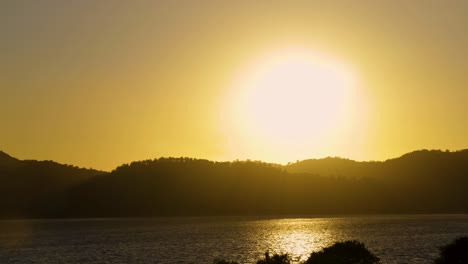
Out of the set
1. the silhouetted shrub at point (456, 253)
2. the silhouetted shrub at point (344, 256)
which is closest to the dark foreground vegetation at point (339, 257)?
the silhouetted shrub at point (344, 256)

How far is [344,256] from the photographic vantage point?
2034 inches

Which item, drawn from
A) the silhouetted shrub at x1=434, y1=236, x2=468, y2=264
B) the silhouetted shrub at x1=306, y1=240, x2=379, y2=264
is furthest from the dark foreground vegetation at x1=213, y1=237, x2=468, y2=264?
the silhouetted shrub at x1=434, y1=236, x2=468, y2=264

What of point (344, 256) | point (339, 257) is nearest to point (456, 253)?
point (344, 256)

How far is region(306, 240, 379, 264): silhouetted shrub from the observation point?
51.2m

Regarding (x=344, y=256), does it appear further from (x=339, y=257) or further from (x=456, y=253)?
(x=456, y=253)

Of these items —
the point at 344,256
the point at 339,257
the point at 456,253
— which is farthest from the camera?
the point at 456,253

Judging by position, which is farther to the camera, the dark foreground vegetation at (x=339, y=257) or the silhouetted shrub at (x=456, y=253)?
the silhouetted shrub at (x=456, y=253)

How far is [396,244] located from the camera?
161 meters

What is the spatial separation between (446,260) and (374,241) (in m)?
118

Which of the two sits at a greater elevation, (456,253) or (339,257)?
(456,253)

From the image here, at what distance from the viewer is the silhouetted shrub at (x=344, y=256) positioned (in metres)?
51.2

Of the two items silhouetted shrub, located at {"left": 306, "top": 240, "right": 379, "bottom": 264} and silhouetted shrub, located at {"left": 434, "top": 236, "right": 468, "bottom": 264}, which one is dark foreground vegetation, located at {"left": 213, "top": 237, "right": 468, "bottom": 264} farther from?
silhouetted shrub, located at {"left": 434, "top": 236, "right": 468, "bottom": 264}

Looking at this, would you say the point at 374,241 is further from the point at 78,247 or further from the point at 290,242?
the point at 78,247

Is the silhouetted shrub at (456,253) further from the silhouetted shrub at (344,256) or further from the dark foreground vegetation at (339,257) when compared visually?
the silhouetted shrub at (344,256)
